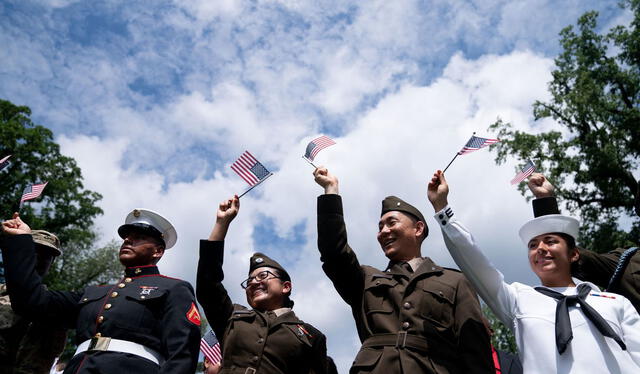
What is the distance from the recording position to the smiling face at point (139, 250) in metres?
4.37

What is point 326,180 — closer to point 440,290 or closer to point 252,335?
point 440,290

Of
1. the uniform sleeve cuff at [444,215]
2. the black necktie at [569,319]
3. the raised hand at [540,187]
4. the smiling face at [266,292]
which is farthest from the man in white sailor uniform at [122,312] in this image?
the raised hand at [540,187]

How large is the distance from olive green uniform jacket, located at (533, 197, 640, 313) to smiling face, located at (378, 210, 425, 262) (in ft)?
3.21

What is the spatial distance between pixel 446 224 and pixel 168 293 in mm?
2105

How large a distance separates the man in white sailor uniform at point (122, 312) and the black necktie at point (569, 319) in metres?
2.37

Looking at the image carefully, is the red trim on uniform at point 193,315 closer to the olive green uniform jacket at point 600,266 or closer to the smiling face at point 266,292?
the smiling face at point 266,292

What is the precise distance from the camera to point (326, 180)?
4.08 metres

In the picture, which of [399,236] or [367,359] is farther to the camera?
[399,236]

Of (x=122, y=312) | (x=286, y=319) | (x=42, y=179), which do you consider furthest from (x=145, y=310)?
(x=42, y=179)

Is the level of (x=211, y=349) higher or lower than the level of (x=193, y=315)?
higher

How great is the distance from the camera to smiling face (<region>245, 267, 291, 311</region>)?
208 inches

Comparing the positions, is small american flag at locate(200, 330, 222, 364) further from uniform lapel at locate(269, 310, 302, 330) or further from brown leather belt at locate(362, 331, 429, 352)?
brown leather belt at locate(362, 331, 429, 352)

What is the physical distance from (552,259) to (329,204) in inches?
62.4

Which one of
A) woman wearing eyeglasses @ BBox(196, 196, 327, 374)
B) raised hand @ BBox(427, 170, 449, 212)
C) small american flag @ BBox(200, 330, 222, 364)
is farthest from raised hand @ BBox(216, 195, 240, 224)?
small american flag @ BBox(200, 330, 222, 364)
